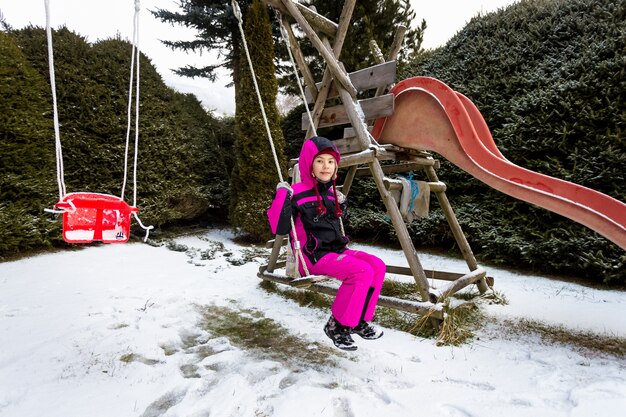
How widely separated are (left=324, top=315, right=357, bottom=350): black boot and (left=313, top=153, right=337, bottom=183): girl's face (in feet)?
3.41

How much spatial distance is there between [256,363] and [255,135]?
17.3 ft

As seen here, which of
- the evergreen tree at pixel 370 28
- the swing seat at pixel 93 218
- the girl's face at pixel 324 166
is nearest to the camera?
the swing seat at pixel 93 218

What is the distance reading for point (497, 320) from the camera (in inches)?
133

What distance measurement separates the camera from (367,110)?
3637 millimetres

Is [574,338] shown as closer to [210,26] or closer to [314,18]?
[314,18]

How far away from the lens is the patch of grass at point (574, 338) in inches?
108

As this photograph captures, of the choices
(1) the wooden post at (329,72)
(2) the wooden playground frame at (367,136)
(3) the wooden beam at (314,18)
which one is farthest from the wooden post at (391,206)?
(3) the wooden beam at (314,18)

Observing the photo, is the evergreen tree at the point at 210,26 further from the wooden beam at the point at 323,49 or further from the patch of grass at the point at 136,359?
the patch of grass at the point at 136,359

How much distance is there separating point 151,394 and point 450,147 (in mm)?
2960

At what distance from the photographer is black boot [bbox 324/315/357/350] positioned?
2.35 m

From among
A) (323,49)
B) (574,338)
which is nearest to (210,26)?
(323,49)

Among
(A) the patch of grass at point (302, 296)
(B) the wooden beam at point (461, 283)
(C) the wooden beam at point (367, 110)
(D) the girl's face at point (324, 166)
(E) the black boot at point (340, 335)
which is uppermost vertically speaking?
(C) the wooden beam at point (367, 110)

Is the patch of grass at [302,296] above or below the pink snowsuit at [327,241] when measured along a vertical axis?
below

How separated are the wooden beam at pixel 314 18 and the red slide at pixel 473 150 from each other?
974 mm
